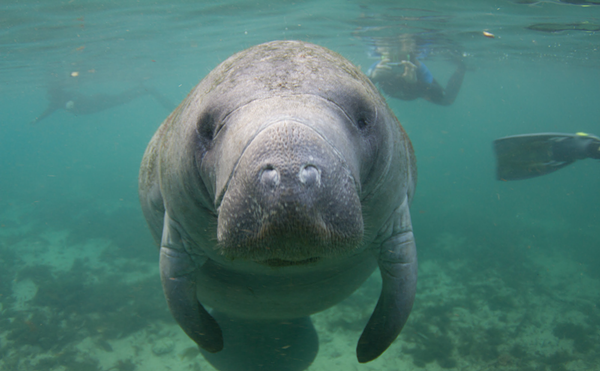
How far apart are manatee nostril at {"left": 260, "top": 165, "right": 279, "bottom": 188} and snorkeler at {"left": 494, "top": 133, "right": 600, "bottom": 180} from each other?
947 cm

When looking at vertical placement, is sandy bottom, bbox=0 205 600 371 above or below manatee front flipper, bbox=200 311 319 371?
below

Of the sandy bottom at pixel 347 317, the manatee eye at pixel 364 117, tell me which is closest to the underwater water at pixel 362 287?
the sandy bottom at pixel 347 317

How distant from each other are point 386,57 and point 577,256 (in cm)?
1469

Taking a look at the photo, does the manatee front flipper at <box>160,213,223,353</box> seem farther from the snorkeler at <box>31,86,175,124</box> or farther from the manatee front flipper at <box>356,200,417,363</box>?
the snorkeler at <box>31,86,175,124</box>

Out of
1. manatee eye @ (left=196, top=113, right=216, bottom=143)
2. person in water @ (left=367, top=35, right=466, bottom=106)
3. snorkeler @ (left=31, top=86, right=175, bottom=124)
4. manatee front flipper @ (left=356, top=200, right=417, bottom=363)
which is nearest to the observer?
manatee eye @ (left=196, top=113, right=216, bottom=143)

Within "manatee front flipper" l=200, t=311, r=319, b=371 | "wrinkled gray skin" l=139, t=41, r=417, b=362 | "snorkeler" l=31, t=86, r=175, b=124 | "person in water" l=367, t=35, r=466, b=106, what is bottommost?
"snorkeler" l=31, t=86, r=175, b=124

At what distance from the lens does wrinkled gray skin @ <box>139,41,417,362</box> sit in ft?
3.93

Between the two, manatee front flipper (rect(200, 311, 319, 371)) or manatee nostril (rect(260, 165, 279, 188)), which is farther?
manatee front flipper (rect(200, 311, 319, 371))

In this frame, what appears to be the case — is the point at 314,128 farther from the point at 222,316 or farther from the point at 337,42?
the point at 337,42

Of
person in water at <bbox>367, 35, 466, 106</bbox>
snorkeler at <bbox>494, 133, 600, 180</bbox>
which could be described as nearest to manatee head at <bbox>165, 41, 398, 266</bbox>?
snorkeler at <bbox>494, 133, 600, 180</bbox>

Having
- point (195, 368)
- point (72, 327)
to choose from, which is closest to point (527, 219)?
point (195, 368)

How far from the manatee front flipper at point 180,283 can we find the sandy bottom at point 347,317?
279 cm

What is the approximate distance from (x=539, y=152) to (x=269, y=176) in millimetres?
9898

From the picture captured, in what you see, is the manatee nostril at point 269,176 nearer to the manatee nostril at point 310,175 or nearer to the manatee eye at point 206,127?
the manatee nostril at point 310,175
